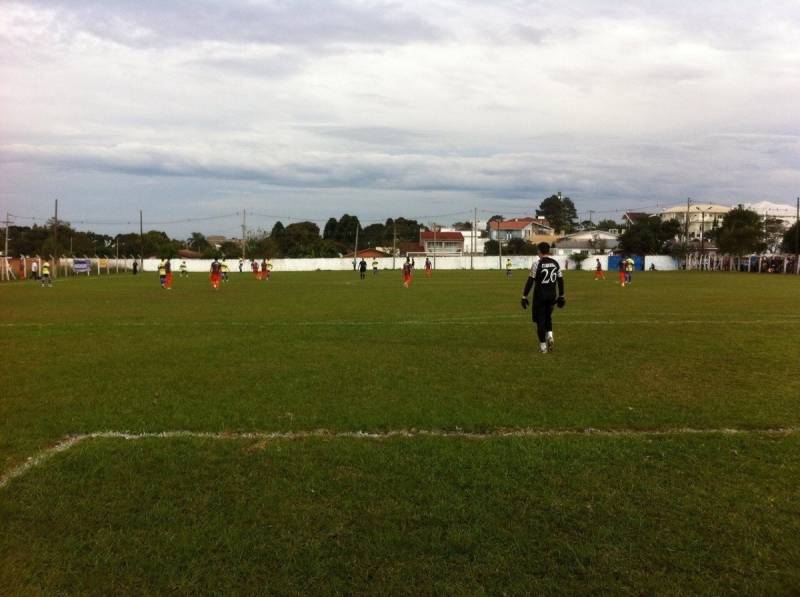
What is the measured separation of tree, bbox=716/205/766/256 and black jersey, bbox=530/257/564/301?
7014 cm

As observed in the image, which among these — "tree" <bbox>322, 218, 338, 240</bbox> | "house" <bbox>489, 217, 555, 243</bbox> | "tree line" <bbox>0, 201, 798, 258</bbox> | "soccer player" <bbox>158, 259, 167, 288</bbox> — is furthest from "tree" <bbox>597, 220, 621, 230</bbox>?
"soccer player" <bbox>158, 259, 167, 288</bbox>

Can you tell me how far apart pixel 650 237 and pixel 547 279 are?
85754 millimetres

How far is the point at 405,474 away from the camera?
211 inches

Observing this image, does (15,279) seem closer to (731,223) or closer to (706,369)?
(706,369)

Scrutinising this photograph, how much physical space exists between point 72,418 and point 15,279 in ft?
182

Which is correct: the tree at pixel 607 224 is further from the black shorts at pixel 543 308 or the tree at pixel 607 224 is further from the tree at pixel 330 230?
the black shorts at pixel 543 308

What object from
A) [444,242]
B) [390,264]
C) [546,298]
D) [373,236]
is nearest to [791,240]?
[390,264]

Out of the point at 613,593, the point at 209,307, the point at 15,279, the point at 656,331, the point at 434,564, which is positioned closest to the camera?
the point at 613,593

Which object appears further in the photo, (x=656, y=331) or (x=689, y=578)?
(x=656, y=331)

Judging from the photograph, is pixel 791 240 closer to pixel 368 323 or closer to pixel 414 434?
pixel 368 323

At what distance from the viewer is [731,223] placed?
7419 cm

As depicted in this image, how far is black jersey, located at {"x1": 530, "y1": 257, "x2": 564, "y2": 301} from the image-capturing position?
11.9 m

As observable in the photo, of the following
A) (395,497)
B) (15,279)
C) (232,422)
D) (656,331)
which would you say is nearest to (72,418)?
(232,422)

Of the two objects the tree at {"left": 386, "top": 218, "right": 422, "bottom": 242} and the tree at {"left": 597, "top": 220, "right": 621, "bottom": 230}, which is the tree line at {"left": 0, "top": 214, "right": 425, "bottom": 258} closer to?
the tree at {"left": 386, "top": 218, "right": 422, "bottom": 242}
